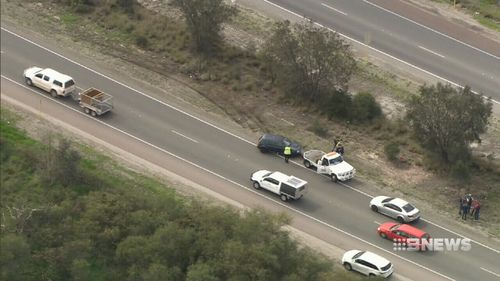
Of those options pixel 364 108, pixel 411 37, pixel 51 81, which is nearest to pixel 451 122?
pixel 364 108

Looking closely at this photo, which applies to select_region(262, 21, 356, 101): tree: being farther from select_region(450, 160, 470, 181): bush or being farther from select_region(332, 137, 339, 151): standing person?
select_region(450, 160, 470, 181): bush

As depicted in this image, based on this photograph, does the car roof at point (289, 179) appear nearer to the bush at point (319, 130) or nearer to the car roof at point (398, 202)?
the car roof at point (398, 202)

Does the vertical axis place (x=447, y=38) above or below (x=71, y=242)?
above

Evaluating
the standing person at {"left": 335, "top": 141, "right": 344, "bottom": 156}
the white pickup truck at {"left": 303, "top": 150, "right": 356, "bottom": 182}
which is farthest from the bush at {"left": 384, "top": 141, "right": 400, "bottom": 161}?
the white pickup truck at {"left": 303, "top": 150, "right": 356, "bottom": 182}

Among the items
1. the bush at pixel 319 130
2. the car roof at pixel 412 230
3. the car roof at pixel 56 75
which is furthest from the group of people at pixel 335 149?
the car roof at pixel 56 75

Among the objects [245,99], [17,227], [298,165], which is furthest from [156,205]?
[245,99]

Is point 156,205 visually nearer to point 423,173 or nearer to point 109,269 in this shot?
point 109,269
